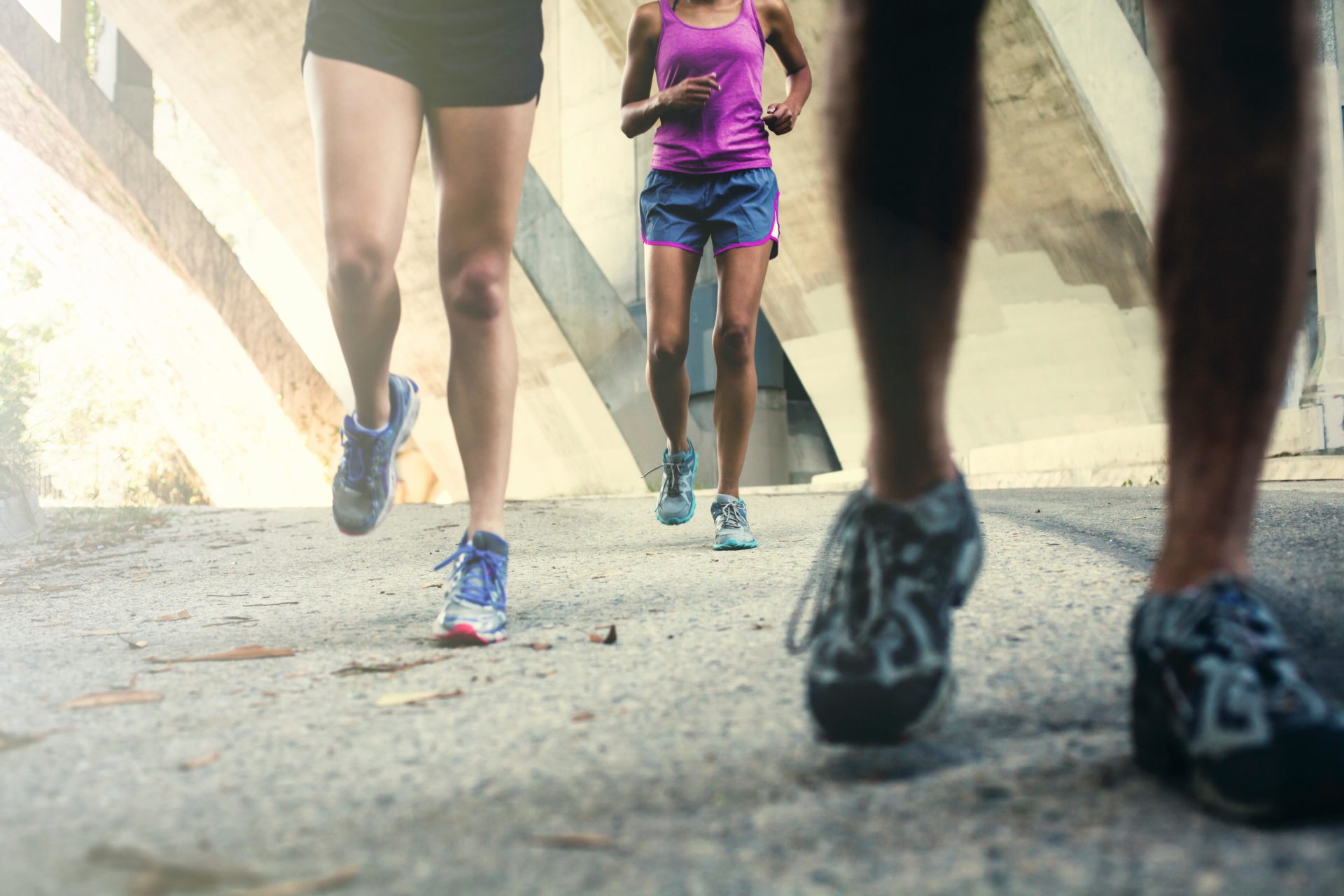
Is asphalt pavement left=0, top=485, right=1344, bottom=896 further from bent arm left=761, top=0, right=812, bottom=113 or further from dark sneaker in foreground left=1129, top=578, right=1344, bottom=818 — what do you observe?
bent arm left=761, top=0, right=812, bottom=113

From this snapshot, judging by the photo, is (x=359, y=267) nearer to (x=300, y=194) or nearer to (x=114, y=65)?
(x=300, y=194)

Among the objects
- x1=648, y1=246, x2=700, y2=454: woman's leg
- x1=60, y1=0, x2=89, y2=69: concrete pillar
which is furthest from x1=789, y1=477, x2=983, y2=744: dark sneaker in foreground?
x1=60, y1=0, x2=89, y2=69: concrete pillar

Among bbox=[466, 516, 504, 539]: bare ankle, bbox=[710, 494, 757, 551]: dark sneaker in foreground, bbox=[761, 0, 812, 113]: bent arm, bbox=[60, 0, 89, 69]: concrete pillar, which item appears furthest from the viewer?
bbox=[60, 0, 89, 69]: concrete pillar

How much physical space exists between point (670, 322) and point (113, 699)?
8.77ft

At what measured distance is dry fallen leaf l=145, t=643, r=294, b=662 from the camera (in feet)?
6.80

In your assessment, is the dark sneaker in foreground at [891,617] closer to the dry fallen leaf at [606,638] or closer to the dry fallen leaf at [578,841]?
the dry fallen leaf at [578,841]

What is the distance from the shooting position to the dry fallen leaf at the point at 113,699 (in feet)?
Result: 5.38

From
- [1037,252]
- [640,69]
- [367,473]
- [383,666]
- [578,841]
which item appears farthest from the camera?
[1037,252]

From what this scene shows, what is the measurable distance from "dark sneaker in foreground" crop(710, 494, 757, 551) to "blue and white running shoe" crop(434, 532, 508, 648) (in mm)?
1685

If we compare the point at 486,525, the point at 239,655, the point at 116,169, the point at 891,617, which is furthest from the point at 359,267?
the point at 116,169

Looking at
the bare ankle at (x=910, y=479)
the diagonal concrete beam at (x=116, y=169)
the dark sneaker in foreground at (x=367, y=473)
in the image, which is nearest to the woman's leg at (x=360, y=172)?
the dark sneaker in foreground at (x=367, y=473)

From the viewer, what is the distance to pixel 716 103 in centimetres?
394

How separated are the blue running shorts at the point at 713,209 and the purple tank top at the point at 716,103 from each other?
0.04 meters

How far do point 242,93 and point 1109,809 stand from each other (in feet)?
49.6
